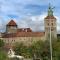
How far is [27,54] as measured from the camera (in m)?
69.2

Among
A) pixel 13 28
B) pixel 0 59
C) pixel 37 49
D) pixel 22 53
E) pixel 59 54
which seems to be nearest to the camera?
pixel 0 59

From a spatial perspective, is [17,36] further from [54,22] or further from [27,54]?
[27,54]

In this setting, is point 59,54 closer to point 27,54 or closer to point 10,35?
point 27,54

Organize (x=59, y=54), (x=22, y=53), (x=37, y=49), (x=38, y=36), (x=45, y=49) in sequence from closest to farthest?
(x=59, y=54), (x=45, y=49), (x=37, y=49), (x=22, y=53), (x=38, y=36)

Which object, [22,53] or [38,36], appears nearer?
[22,53]

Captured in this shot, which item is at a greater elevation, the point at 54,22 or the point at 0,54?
the point at 54,22

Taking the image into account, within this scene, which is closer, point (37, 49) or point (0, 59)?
point (0, 59)

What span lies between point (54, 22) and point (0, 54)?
149m

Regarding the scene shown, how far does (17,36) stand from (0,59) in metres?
145

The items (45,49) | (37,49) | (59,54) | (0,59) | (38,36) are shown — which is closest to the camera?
(0,59)

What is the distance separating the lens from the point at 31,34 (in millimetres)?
167500

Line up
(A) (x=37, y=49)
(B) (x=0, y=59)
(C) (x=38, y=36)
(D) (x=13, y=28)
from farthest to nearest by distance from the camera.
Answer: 1. (D) (x=13, y=28)
2. (C) (x=38, y=36)
3. (A) (x=37, y=49)
4. (B) (x=0, y=59)

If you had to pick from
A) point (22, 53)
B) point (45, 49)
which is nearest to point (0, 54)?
point (45, 49)

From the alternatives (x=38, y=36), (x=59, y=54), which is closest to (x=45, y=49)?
(x=59, y=54)
